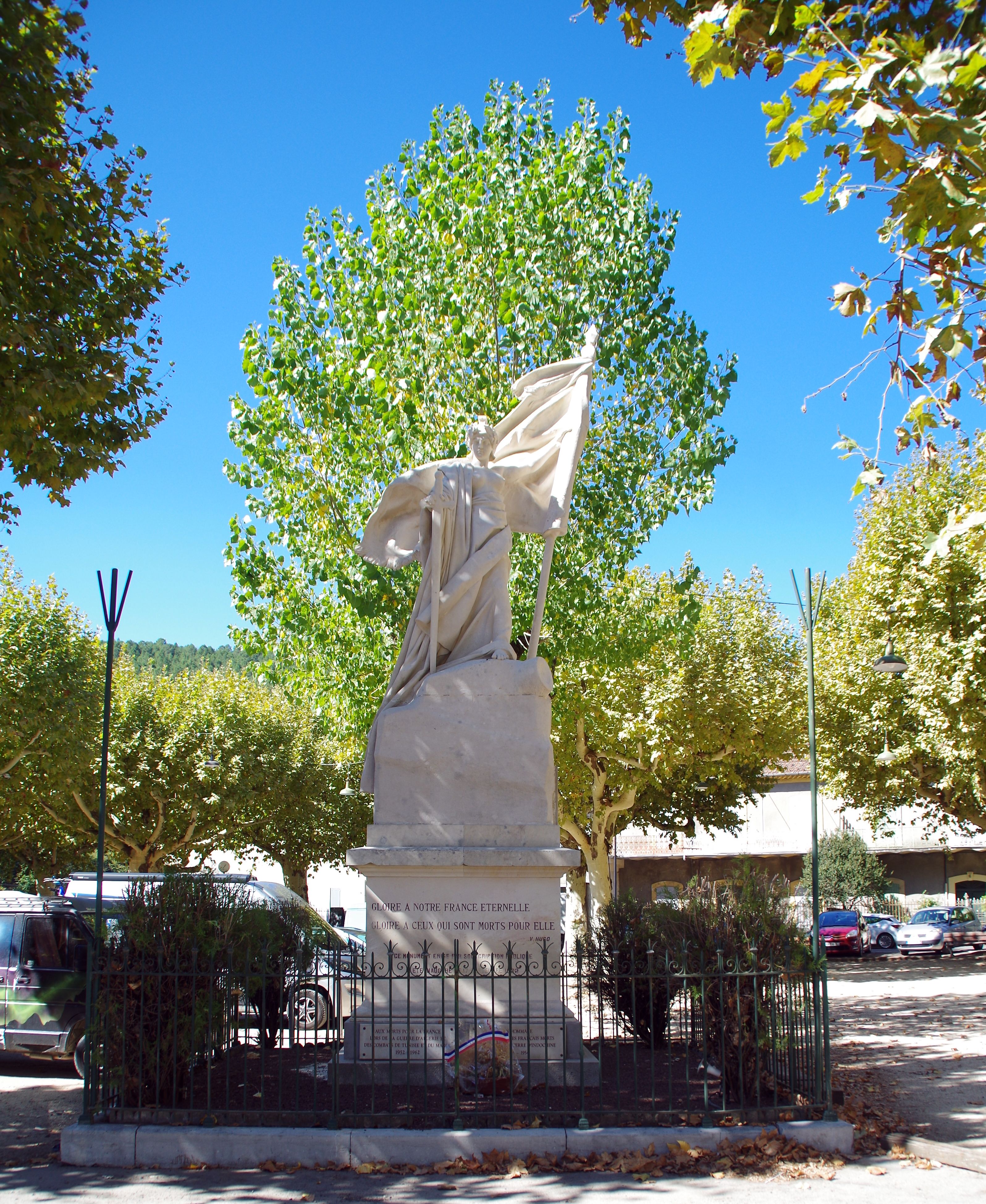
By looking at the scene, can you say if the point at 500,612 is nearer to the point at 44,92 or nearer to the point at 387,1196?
the point at 387,1196

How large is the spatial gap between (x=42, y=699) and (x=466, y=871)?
18187mm

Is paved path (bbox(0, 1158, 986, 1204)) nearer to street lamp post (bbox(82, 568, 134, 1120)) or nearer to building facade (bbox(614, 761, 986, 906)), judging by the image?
street lamp post (bbox(82, 568, 134, 1120))

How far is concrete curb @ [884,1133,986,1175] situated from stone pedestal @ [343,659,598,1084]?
6.77ft

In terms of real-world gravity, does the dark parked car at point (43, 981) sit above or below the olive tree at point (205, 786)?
below

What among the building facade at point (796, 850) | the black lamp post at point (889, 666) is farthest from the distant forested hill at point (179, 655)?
the black lamp post at point (889, 666)

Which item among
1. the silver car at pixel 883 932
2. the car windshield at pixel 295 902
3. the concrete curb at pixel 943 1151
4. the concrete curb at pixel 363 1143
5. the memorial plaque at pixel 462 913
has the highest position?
the memorial plaque at pixel 462 913

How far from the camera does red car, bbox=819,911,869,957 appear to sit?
30406mm

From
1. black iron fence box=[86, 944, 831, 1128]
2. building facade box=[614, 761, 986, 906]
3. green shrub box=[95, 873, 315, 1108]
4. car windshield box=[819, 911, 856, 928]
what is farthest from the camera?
building facade box=[614, 761, 986, 906]

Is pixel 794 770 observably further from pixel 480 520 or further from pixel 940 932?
pixel 480 520

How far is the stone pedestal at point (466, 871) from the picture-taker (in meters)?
7.48

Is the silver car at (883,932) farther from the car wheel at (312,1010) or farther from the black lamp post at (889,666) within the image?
the car wheel at (312,1010)

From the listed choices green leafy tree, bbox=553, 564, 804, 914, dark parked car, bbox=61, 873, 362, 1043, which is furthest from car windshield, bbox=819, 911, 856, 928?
dark parked car, bbox=61, 873, 362, 1043

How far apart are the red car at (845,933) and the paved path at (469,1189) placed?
84.8ft

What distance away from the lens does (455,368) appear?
13.9 m
